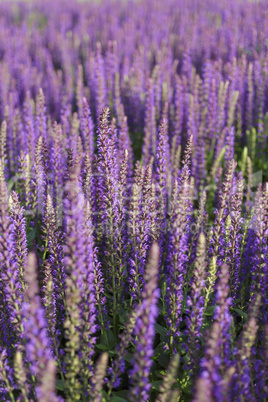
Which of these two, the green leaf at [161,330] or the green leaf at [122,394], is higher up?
the green leaf at [161,330]

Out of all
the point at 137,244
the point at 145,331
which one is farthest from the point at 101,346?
the point at 145,331

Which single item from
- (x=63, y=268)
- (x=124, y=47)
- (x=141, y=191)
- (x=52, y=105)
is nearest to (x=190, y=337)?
(x=63, y=268)

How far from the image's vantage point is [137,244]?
355 cm

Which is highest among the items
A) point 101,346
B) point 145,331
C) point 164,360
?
point 145,331

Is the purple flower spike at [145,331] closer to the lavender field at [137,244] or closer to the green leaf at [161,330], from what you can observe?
the lavender field at [137,244]

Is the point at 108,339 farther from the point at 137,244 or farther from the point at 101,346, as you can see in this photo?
the point at 137,244

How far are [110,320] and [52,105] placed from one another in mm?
5970

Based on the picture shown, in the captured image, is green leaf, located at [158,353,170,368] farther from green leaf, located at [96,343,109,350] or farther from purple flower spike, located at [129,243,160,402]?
purple flower spike, located at [129,243,160,402]

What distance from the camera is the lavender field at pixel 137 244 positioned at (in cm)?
235

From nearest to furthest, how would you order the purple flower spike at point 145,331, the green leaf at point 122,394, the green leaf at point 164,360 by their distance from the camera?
the purple flower spike at point 145,331 → the green leaf at point 122,394 → the green leaf at point 164,360

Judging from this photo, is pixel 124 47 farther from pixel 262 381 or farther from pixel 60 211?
pixel 262 381

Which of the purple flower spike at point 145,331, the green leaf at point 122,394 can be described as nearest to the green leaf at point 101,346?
the green leaf at point 122,394

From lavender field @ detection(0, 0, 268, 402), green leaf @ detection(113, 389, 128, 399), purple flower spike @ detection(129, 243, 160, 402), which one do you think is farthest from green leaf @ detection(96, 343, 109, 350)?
purple flower spike @ detection(129, 243, 160, 402)

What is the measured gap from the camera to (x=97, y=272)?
3.40m
